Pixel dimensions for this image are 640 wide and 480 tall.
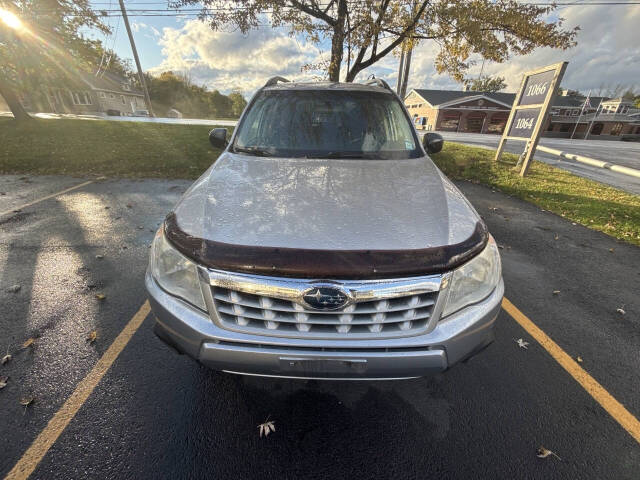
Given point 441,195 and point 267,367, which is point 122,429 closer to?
point 267,367

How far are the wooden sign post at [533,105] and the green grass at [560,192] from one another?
2.67ft

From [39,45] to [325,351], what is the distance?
19157 mm

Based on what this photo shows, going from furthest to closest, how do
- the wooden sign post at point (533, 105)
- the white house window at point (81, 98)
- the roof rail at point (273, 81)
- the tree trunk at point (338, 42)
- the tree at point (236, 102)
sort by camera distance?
the tree at point (236, 102), the white house window at point (81, 98), the tree trunk at point (338, 42), the wooden sign post at point (533, 105), the roof rail at point (273, 81)

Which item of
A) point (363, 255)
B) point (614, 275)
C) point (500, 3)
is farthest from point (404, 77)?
point (363, 255)

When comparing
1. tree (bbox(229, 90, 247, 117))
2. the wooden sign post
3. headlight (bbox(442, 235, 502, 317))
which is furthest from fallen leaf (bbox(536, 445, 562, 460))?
tree (bbox(229, 90, 247, 117))

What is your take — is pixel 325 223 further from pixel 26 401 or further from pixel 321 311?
pixel 26 401

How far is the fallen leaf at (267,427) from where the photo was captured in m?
1.73

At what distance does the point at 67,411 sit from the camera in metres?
1.83

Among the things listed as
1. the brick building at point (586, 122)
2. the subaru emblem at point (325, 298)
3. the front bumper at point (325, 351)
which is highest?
the subaru emblem at point (325, 298)

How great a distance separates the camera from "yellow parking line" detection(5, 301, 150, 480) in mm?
1546

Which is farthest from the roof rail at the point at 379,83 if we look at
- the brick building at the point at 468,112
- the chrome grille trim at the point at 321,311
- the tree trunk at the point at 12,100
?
the brick building at the point at 468,112

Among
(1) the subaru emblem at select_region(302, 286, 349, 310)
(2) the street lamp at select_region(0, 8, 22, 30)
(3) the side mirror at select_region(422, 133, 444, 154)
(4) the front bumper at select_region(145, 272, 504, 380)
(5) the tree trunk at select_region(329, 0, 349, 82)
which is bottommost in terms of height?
(4) the front bumper at select_region(145, 272, 504, 380)

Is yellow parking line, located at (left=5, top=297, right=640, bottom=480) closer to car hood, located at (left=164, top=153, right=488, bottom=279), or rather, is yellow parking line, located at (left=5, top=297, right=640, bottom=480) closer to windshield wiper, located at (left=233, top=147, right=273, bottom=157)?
car hood, located at (left=164, top=153, right=488, bottom=279)

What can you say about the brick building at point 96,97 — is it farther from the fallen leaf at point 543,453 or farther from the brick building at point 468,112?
the fallen leaf at point 543,453
